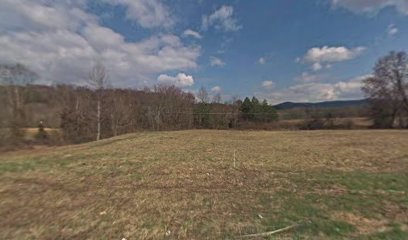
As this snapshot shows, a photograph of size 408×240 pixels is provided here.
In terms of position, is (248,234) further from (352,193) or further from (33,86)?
(33,86)

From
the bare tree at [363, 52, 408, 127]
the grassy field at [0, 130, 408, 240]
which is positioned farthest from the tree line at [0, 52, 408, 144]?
the grassy field at [0, 130, 408, 240]

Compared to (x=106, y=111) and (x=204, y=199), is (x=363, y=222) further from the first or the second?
(x=106, y=111)

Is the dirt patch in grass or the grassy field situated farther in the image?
the grassy field

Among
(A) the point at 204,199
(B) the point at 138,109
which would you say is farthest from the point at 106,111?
(A) the point at 204,199

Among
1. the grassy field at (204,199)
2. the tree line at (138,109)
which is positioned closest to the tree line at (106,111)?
the tree line at (138,109)

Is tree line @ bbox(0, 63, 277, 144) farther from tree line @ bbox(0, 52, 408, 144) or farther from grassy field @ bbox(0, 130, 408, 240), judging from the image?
grassy field @ bbox(0, 130, 408, 240)

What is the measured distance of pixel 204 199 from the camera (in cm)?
764

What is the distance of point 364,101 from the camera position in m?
56.0

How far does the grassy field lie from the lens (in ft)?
19.5

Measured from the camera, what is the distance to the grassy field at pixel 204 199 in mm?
5934

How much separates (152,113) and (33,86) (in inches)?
751

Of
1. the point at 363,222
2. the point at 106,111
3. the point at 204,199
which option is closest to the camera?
the point at 363,222

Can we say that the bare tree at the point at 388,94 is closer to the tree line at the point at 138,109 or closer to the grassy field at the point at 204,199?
the tree line at the point at 138,109

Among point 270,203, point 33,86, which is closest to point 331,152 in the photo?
point 270,203
